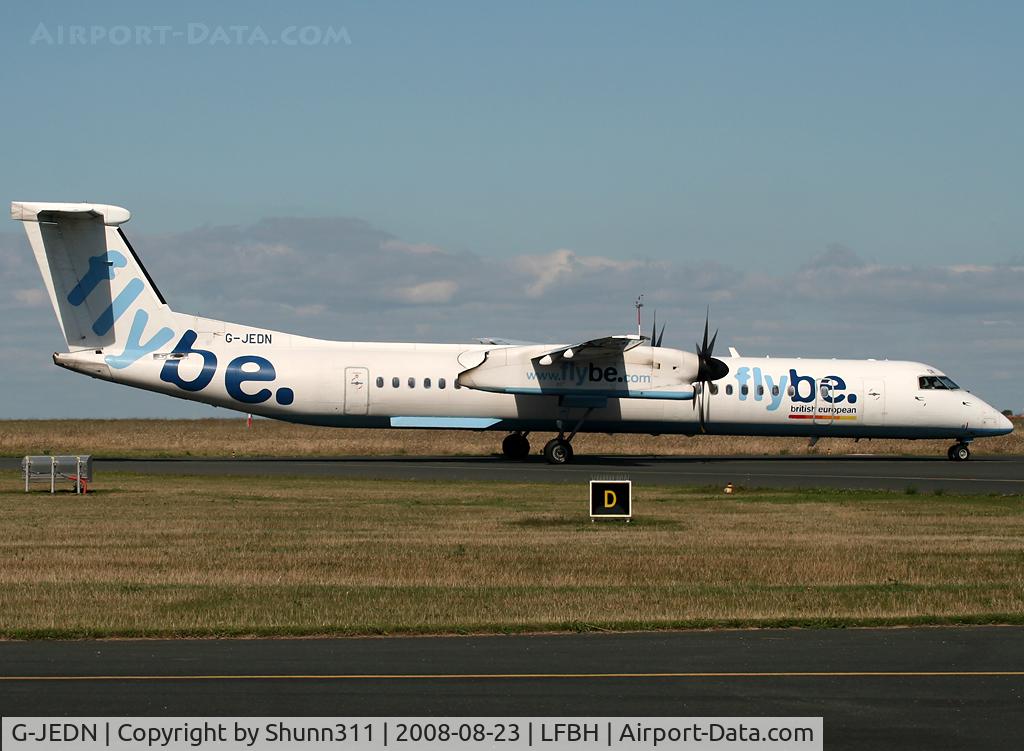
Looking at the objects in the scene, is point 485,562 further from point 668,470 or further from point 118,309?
point 118,309

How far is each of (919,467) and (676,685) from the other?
36.5 meters

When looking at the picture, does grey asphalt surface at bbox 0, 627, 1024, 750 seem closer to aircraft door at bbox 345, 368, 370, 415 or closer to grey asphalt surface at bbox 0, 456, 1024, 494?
grey asphalt surface at bbox 0, 456, 1024, 494

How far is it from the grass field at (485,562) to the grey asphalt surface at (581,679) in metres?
1.08

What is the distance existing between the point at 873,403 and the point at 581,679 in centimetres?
3708

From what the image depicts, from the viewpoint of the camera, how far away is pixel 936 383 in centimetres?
4644

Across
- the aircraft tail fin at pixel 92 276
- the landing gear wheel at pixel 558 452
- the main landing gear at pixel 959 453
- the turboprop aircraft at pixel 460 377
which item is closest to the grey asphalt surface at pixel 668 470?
the main landing gear at pixel 959 453

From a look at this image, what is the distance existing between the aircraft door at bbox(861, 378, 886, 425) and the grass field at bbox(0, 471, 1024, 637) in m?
13.9

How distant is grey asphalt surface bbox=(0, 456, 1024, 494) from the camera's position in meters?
36.2

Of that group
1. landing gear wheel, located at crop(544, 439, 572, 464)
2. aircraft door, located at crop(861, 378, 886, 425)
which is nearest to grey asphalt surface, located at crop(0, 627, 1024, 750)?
landing gear wheel, located at crop(544, 439, 572, 464)

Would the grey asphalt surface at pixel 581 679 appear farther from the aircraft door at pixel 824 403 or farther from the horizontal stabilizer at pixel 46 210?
the aircraft door at pixel 824 403

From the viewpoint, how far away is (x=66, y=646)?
40.0 ft

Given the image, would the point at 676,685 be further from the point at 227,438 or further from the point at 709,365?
the point at 227,438

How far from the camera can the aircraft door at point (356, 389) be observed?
136 feet

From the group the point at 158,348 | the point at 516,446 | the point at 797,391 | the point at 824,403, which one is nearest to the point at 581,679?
the point at 158,348
